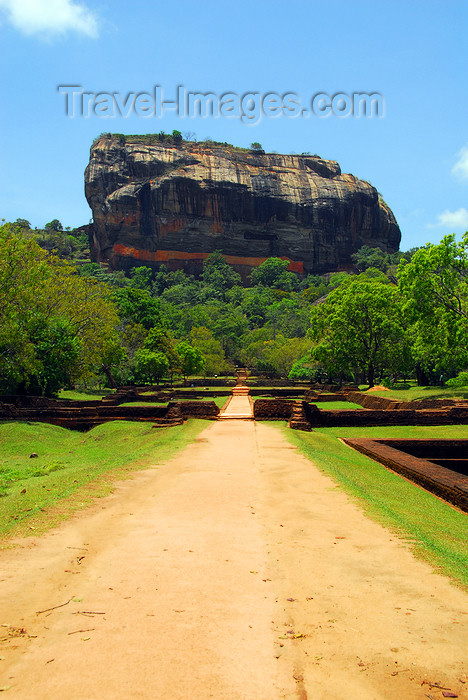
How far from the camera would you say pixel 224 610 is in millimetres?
3391

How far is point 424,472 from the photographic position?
28.7 ft

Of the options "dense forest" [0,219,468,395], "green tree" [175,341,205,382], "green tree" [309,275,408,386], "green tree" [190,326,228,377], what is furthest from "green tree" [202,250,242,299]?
"green tree" [309,275,408,386]

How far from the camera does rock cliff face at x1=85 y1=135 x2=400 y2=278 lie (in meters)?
96.4

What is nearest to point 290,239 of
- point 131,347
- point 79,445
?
point 131,347

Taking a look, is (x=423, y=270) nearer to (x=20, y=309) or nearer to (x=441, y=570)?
(x=20, y=309)

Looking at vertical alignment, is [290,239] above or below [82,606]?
above

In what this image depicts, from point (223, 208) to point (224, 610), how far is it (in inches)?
3921

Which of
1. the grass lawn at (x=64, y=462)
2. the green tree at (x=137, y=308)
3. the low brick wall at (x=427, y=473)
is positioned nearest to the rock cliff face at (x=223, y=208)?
the green tree at (x=137, y=308)

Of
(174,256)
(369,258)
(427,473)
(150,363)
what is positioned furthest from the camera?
(174,256)

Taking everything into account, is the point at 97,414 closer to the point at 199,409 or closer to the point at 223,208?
the point at 199,409

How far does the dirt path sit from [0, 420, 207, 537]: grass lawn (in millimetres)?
599

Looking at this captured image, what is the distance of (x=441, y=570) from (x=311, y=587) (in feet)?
3.76

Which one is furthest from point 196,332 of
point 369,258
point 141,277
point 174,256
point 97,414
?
point 369,258

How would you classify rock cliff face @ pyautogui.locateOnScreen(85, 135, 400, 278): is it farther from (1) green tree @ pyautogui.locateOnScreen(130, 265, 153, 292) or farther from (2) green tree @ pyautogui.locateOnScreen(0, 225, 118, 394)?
(2) green tree @ pyautogui.locateOnScreen(0, 225, 118, 394)
